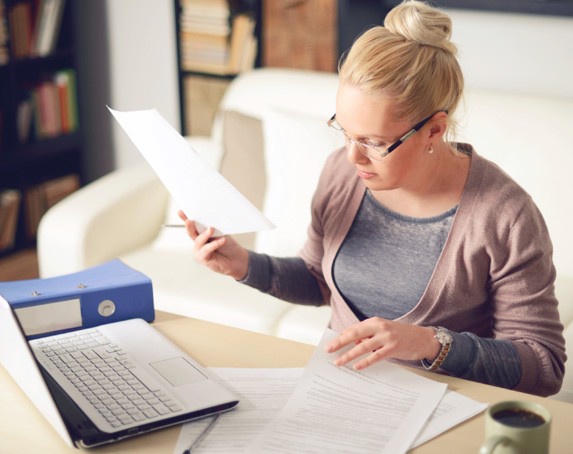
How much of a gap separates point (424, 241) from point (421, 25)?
14.3 inches

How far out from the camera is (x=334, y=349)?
135 cm

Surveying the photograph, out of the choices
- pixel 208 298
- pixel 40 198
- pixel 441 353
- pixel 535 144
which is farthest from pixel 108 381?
pixel 40 198

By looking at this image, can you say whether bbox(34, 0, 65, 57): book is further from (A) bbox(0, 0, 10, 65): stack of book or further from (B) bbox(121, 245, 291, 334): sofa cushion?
(B) bbox(121, 245, 291, 334): sofa cushion

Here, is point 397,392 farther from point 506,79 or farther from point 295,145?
point 506,79

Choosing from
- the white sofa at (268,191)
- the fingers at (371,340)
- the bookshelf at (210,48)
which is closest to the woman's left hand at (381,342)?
the fingers at (371,340)

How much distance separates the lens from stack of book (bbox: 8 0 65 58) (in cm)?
343

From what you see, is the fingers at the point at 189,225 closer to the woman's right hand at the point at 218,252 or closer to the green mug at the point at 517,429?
the woman's right hand at the point at 218,252

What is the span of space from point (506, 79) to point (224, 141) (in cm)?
89

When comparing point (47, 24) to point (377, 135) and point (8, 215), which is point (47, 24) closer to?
point (8, 215)

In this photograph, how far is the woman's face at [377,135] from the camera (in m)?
1.44

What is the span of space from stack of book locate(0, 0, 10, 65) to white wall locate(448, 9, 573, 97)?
1.61 meters

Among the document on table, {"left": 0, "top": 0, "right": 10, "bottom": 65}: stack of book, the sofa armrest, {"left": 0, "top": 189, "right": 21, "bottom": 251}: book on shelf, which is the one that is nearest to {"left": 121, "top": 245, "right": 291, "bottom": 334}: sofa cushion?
the sofa armrest

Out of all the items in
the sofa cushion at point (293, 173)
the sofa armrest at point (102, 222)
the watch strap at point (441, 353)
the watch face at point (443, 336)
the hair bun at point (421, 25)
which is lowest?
the sofa armrest at point (102, 222)

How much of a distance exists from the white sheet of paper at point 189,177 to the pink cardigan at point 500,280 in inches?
13.7
